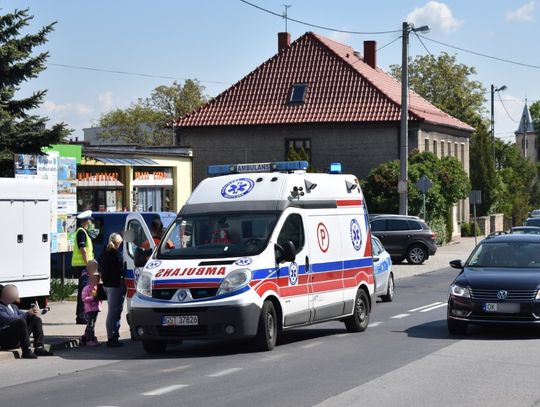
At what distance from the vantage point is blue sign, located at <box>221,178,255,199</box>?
1636cm

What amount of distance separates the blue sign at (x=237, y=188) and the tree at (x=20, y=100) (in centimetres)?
832

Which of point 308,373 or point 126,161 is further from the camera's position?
point 126,161

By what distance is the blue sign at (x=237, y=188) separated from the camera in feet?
53.7

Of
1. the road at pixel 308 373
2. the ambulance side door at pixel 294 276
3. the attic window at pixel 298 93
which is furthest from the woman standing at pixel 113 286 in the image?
the attic window at pixel 298 93

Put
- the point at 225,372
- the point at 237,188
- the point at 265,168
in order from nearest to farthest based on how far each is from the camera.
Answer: the point at 225,372, the point at 237,188, the point at 265,168

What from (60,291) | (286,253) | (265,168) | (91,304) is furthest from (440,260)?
(286,253)

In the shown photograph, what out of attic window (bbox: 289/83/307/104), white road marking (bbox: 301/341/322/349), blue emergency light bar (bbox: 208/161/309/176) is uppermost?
attic window (bbox: 289/83/307/104)

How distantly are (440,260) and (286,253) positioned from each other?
92.0ft

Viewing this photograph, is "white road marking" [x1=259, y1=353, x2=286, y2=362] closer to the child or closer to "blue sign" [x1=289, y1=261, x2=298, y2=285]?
"blue sign" [x1=289, y1=261, x2=298, y2=285]

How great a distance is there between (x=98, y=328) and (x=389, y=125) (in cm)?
3733

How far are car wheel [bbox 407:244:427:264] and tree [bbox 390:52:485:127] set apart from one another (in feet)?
183

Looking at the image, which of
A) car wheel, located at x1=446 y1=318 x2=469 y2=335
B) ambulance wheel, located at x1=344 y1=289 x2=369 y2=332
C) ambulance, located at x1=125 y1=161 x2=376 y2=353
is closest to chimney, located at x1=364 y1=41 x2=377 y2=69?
ambulance, located at x1=125 y1=161 x2=376 y2=353

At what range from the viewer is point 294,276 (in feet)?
52.4

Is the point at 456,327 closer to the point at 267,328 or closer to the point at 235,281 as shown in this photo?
the point at 267,328
